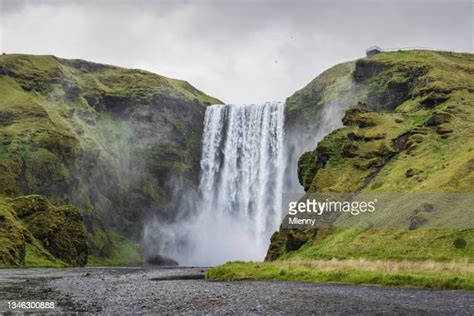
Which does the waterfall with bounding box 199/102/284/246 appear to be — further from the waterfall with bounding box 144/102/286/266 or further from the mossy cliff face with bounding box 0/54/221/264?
the mossy cliff face with bounding box 0/54/221/264

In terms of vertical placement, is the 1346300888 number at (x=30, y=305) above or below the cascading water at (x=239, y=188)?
below

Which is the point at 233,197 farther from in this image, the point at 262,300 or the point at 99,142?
the point at 262,300

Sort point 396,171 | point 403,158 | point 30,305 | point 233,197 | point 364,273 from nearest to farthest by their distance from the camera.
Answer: point 30,305 → point 364,273 → point 396,171 → point 403,158 → point 233,197

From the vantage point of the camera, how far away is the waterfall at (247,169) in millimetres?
137875

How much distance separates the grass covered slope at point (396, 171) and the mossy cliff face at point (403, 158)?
16 cm

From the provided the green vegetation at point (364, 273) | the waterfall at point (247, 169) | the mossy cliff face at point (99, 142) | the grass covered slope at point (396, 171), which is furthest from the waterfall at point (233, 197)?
the green vegetation at point (364, 273)

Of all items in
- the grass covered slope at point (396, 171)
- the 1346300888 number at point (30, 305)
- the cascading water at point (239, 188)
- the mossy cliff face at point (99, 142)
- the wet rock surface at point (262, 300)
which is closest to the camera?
the wet rock surface at point (262, 300)

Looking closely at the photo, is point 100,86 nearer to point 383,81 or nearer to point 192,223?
point 192,223

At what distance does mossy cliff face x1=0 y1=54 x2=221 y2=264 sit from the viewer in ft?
464

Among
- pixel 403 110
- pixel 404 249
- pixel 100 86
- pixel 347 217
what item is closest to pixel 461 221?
pixel 404 249

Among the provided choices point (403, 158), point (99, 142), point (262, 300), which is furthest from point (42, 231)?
point (262, 300)

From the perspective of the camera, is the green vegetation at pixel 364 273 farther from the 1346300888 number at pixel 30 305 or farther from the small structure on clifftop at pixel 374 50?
the small structure on clifftop at pixel 374 50

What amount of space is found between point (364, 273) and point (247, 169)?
100972mm

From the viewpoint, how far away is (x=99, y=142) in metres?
164
